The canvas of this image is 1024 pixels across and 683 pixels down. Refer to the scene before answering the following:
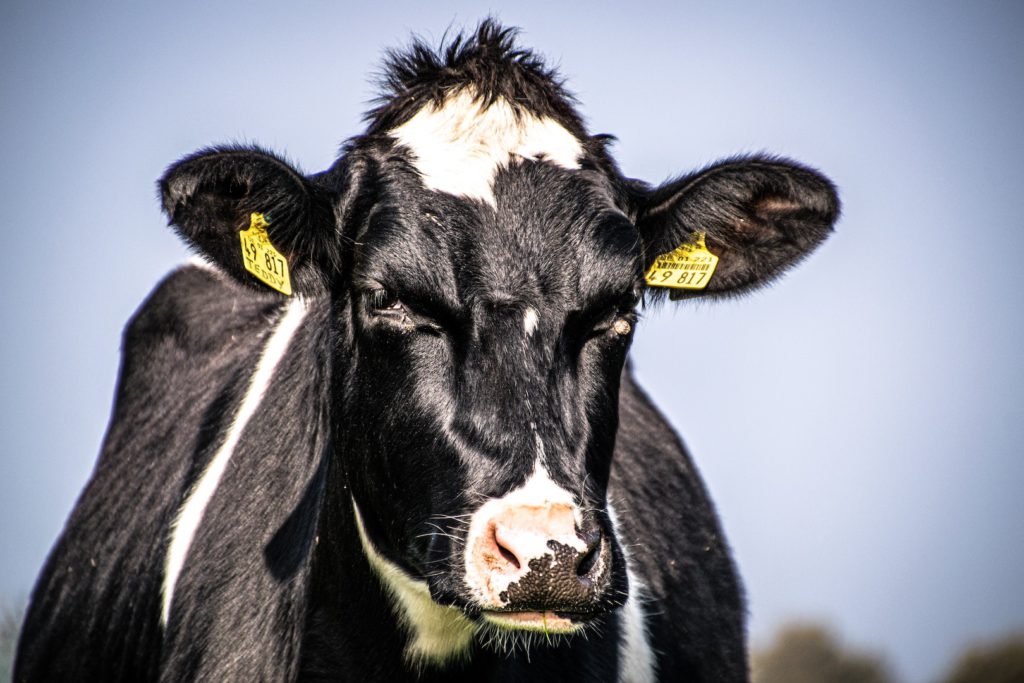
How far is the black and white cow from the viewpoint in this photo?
382cm

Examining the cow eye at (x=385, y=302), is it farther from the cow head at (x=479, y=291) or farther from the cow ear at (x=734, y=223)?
the cow ear at (x=734, y=223)

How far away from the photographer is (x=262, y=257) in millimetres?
4578

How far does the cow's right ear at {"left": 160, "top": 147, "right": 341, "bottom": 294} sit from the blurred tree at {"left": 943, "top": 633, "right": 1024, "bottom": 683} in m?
12.0

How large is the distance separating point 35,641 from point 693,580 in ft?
11.1

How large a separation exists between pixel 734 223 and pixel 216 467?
7.84 ft

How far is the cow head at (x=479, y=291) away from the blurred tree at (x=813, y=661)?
453 inches

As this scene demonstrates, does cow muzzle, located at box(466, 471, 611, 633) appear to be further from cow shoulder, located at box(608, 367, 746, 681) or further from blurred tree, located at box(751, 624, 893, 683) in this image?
blurred tree, located at box(751, 624, 893, 683)

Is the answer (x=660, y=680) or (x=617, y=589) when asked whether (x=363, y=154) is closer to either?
(x=617, y=589)

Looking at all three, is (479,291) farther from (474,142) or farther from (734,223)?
(734,223)

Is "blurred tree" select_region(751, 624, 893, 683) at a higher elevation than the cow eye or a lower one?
higher

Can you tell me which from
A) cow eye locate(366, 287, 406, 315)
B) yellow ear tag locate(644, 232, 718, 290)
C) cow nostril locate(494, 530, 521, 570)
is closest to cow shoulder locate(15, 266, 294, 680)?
cow eye locate(366, 287, 406, 315)

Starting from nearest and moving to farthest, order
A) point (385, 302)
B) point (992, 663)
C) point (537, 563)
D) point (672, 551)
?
point (537, 563) < point (385, 302) < point (672, 551) < point (992, 663)

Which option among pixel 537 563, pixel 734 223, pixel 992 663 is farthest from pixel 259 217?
pixel 992 663

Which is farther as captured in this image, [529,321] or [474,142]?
[474,142]
